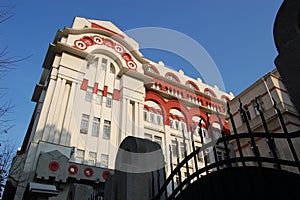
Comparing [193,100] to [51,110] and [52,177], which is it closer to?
[51,110]

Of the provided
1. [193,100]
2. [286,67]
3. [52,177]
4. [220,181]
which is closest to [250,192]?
[220,181]

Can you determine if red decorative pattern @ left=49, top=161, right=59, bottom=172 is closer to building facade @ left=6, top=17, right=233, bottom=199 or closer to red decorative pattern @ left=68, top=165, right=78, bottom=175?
building facade @ left=6, top=17, right=233, bottom=199

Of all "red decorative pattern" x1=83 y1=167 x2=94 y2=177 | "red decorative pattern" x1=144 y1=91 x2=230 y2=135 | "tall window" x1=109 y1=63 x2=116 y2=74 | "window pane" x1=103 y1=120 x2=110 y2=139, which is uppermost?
"tall window" x1=109 y1=63 x2=116 y2=74

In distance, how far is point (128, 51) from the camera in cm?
2342

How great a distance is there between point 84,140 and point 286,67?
15812 millimetres

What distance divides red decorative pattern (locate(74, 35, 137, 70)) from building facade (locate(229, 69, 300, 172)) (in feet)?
36.6

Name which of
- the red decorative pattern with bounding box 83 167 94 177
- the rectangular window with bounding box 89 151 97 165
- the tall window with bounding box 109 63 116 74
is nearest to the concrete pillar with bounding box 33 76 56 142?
the rectangular window with bounding box 89 151 97 165

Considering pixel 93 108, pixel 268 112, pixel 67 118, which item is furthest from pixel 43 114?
pixel 268 112

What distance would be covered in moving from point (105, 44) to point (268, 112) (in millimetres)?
15279

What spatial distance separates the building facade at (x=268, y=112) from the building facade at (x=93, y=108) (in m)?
3.00

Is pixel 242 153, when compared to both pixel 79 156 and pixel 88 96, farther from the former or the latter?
pixel 88 96

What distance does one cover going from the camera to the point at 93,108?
60.6 feet

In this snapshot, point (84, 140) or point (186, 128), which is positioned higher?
point (186, 128)

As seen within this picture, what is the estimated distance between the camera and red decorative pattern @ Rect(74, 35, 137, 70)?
2038 cm
